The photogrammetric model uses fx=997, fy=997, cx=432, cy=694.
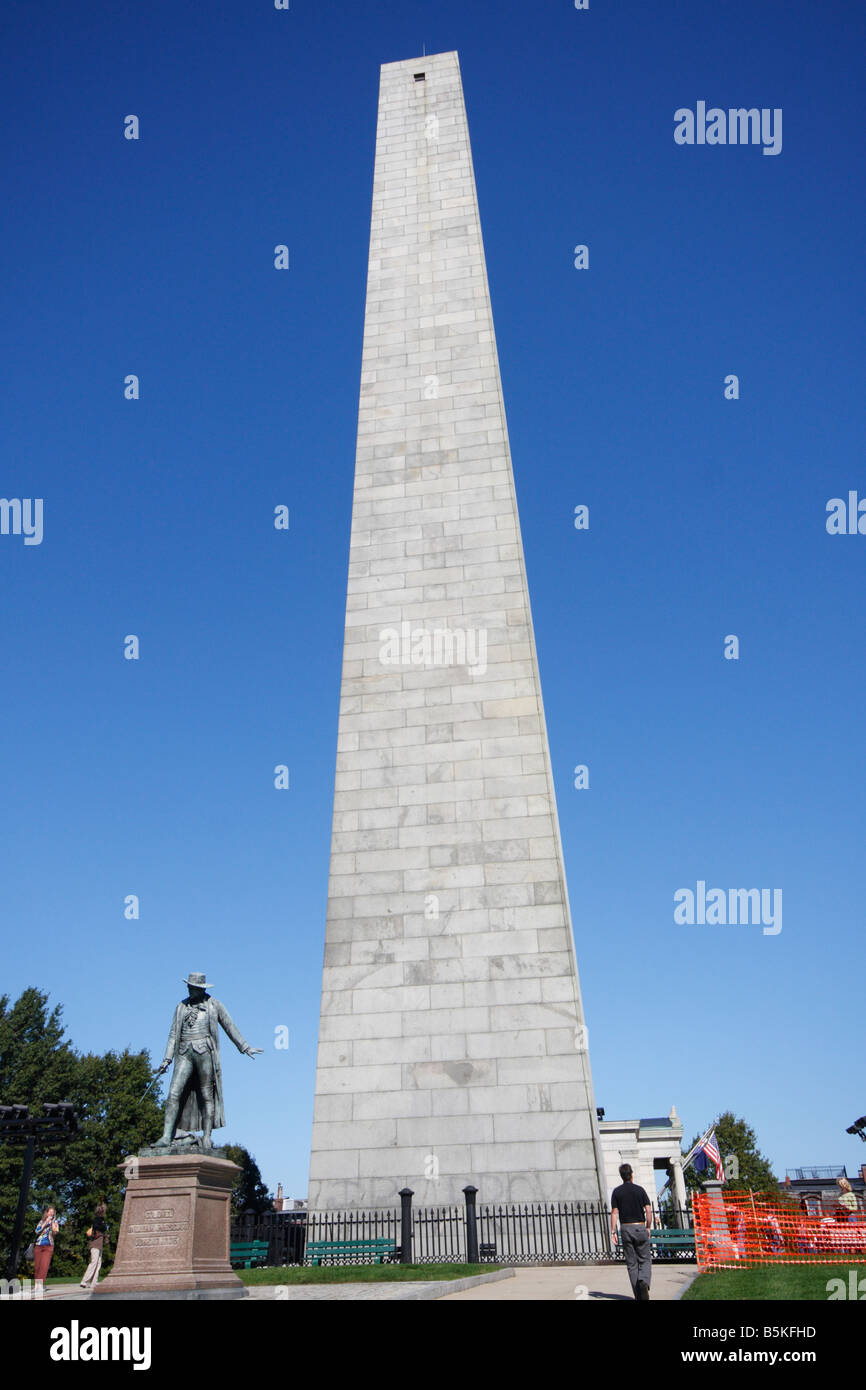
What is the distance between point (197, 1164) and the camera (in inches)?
507

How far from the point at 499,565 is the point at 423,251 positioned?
11997 mm

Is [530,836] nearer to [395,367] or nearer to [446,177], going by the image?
[395,367]

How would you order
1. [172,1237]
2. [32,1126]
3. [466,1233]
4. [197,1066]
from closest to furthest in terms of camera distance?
[172,1237], [197,1066], [466,1233], [32,1126]

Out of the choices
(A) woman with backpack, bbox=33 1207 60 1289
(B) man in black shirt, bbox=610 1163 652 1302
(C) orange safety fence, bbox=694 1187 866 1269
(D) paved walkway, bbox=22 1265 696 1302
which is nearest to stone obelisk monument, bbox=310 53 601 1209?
(C) orange safety fence, bbox=694 1187 866 1269

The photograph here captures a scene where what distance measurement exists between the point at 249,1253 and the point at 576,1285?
7967mm

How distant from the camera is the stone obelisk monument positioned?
20.2 metres

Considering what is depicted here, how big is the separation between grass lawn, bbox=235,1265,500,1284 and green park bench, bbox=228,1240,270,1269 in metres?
2.45

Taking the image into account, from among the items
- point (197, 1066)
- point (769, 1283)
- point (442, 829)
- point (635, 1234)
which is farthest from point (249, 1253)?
point (769, 1283)

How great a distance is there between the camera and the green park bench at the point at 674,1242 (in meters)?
19.2

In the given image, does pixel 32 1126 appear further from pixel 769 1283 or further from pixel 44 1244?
pixel 769 1283

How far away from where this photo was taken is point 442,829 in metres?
23.0

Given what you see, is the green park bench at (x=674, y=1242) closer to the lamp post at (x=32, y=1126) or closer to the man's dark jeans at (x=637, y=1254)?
the man's dark jeans at (x=637, y=1254)

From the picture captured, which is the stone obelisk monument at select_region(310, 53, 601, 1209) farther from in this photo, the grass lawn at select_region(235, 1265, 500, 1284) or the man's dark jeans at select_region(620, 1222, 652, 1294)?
the man's dark jeans at select_region(620, 1222, 652, 1294)

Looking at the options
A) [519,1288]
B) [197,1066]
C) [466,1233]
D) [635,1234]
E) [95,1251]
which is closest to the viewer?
[635,1234]
